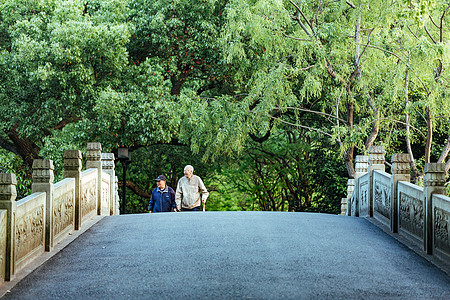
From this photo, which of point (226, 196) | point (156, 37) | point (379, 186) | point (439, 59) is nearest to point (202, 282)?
point (379, 186)

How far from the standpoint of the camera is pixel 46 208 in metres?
8.38

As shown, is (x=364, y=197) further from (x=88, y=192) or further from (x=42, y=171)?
(x=42, y=171)

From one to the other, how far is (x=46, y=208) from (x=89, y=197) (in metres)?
2.80

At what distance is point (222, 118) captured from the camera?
17969 mm

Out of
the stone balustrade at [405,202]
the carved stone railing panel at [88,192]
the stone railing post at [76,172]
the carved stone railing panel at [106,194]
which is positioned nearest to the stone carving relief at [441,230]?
the stone balustrade at [405,202]

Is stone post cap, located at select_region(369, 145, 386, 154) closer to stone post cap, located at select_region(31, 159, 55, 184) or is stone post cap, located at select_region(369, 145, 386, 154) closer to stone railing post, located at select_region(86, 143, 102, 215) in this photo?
stone railing post, located at select_region(86, 143, 102, 215)

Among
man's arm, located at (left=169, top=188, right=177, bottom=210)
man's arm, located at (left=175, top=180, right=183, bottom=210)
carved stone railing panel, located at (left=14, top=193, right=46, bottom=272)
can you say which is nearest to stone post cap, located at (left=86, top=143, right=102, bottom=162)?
man's arm, located at (left=175, top=180, right=183, bottom=210)

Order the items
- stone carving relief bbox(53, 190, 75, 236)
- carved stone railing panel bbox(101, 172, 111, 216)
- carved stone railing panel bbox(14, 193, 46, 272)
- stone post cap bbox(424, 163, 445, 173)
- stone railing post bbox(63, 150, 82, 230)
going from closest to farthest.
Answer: carved stone railing panel bbox(14, 193, 46, 272), stone post cap bbox(424, 163, 445, 173), stone carving relief bbox(53, 190, 75, 236), stone railing post bbox(63, 150, 82, 230), carved stone railing panel bbox(101, 172, 111, 216)

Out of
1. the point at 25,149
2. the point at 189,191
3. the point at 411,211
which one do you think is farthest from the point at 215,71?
the point at 411,211

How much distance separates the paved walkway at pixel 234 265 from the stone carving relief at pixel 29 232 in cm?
30

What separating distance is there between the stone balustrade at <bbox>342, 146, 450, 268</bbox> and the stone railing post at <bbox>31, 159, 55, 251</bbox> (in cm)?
492

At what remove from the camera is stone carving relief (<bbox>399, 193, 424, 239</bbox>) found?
884 centimetres

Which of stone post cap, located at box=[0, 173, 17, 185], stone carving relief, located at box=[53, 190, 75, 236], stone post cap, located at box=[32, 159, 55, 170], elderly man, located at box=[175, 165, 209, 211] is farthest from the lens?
elderly man, located at box=[175, 165, 209, 211]

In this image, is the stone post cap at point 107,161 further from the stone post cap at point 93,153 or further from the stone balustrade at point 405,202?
the stone balustrade at point 405,202
